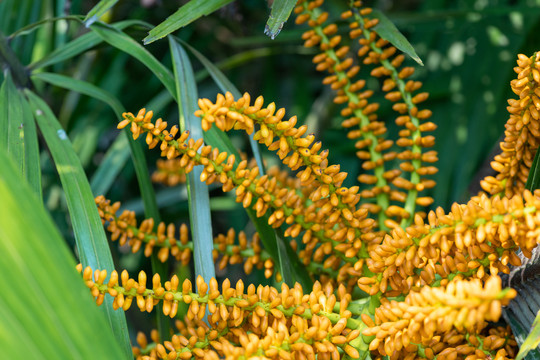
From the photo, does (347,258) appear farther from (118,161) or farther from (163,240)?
(118,161)

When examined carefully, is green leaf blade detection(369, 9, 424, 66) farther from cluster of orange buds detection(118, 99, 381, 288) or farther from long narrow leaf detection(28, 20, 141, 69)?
long narrow leaf detection(28, 20, 141, 69)

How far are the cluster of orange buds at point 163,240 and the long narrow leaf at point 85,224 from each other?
0.08 ft

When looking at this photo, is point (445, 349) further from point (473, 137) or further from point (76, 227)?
point (473, 137)

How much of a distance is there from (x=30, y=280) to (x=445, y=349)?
0.40 m

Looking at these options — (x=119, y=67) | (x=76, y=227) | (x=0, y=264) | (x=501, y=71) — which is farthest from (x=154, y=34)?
(x=501, y=71)

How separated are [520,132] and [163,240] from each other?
1.46ft

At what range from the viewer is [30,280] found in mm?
381

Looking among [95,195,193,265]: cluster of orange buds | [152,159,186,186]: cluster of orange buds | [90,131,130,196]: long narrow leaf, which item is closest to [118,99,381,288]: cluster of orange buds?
[95,195,193,265]: cluster of orange buds

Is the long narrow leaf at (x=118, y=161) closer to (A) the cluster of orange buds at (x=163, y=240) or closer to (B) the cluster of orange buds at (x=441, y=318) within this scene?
(A) the cluster of orange buds at (x=163, y=240)

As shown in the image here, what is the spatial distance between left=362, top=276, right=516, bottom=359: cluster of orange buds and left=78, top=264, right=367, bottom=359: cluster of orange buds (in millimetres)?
35

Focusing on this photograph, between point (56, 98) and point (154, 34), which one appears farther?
point (56, 98)

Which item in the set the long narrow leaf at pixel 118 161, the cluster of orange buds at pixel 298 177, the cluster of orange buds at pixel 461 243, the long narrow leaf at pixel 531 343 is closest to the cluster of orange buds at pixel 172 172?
the long narrow leaf at pixel 118 161


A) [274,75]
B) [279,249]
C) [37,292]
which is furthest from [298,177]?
[274,75]

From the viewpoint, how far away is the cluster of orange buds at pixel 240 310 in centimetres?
53
